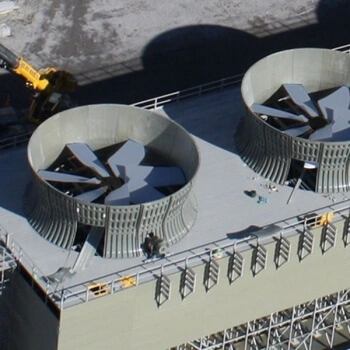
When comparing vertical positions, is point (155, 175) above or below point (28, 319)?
above

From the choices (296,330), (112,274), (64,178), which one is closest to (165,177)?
(64,178)

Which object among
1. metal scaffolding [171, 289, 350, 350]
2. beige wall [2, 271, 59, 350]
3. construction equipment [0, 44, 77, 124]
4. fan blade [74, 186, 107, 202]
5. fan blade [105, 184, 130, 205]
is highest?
fan blade [74, 186, 107, 202]

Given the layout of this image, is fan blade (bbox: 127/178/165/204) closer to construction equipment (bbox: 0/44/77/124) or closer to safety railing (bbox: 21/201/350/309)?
safety railing (bbox: 21/201/350/309)

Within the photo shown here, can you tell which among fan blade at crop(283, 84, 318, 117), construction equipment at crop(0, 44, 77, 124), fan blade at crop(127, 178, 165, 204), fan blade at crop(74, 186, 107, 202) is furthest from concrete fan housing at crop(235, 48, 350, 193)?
construction equipment at crop(0, 44, 77, 124)

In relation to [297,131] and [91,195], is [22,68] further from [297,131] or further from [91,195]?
[297,131]

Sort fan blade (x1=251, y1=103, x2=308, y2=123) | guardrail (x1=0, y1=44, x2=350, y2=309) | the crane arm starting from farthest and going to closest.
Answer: the crane arm → fan blade (x1=251, y1=103, x2=308, y2=123) → guardrail (x1=0, y1=44, x2=350, y2=309)

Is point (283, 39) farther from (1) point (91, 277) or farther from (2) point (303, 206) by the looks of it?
(1) point (91, 277)

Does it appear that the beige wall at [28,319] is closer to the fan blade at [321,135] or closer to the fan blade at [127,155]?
the fan blade at [127,155]
